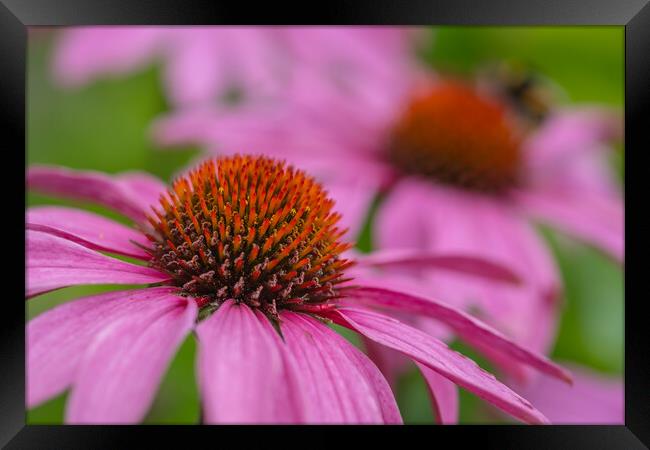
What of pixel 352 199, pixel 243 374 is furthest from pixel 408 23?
pixel 243 374

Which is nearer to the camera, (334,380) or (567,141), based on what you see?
(334,380)

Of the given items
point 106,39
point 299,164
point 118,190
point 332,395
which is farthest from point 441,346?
point 106,39

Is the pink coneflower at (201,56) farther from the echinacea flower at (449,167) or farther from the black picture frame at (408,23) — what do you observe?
the black picture frame at (408,23)

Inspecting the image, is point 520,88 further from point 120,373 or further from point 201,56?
point 120,373

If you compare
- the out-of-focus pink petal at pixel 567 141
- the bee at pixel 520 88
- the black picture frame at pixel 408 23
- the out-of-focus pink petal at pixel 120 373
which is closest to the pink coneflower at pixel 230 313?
the out-of-focus pink petal at pixel 120 373

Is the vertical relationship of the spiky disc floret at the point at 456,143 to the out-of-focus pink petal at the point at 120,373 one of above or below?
above

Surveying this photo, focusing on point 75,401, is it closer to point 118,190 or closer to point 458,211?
point 118,190
